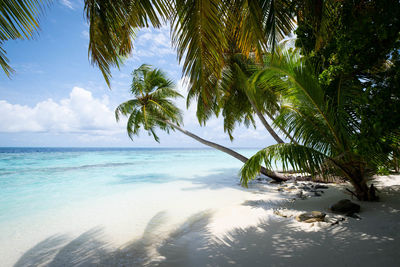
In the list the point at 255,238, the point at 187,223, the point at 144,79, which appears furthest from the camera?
the point at 144,79

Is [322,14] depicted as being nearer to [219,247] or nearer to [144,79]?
[219,247]

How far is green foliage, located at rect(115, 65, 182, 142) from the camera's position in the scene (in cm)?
1020

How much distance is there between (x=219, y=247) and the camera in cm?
279

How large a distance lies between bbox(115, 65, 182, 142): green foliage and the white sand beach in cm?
593

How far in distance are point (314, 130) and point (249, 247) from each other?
2.63m

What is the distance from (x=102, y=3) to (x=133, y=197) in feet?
18.8

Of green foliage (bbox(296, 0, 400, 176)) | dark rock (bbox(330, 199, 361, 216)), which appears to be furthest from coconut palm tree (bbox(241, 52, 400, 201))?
dark rock (bbox(330, 199, 361, 216))

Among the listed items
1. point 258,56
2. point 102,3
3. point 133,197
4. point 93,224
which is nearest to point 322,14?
point 258,56

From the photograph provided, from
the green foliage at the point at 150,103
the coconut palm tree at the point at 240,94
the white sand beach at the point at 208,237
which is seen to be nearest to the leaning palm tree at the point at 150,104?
the green foliage at the point at 150,103

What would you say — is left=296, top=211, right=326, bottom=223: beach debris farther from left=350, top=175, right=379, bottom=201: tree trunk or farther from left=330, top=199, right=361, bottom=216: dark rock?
left=350, top=175, right=379, bottom=201: tree trunk

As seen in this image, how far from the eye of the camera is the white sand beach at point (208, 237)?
2381mm

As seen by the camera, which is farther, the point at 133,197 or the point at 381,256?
the point at 133,197

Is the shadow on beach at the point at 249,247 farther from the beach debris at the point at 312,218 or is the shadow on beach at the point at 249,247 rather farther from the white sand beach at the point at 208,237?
the beach debris at the point at 312,218

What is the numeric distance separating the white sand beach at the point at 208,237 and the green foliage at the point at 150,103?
5932 mm
